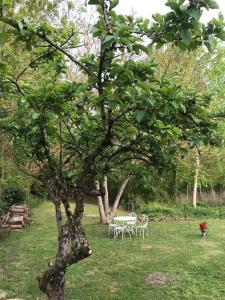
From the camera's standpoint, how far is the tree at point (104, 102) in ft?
7.68

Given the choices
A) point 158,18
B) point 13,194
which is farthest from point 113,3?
point 13,194

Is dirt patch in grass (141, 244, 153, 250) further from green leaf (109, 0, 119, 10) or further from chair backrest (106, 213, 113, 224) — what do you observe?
green leaf (109, 0, 119, 10)

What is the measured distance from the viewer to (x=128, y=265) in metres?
8.90

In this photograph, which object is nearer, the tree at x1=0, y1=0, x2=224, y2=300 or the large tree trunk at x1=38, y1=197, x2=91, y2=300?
the tree at x1=0, y1=0, x2=224, y2=300

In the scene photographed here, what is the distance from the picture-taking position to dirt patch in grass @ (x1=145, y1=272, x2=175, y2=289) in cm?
746

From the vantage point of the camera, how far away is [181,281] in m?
7.56

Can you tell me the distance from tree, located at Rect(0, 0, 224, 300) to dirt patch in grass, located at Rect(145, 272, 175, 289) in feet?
11.4

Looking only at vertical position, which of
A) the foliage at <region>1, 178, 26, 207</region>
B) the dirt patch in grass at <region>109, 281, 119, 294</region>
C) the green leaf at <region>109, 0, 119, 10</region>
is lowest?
the dirt patch in grass at <region>109, 281, 119, 294</region>

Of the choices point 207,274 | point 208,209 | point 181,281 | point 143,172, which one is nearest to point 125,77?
point 143,172

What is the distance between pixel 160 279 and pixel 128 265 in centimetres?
129

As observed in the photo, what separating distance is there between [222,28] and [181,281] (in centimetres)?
642

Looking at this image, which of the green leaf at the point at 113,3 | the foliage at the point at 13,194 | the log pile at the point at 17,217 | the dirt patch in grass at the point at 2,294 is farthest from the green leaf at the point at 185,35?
the foliage at the point at 13,194

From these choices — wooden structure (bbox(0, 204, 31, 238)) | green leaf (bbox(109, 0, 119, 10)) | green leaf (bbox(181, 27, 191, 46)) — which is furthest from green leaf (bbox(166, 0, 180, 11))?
wooden structure (bbox(0, 204, 31, 238))

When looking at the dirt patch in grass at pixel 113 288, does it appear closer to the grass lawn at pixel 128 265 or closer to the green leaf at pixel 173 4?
the grass lawn at pixel 128 265
